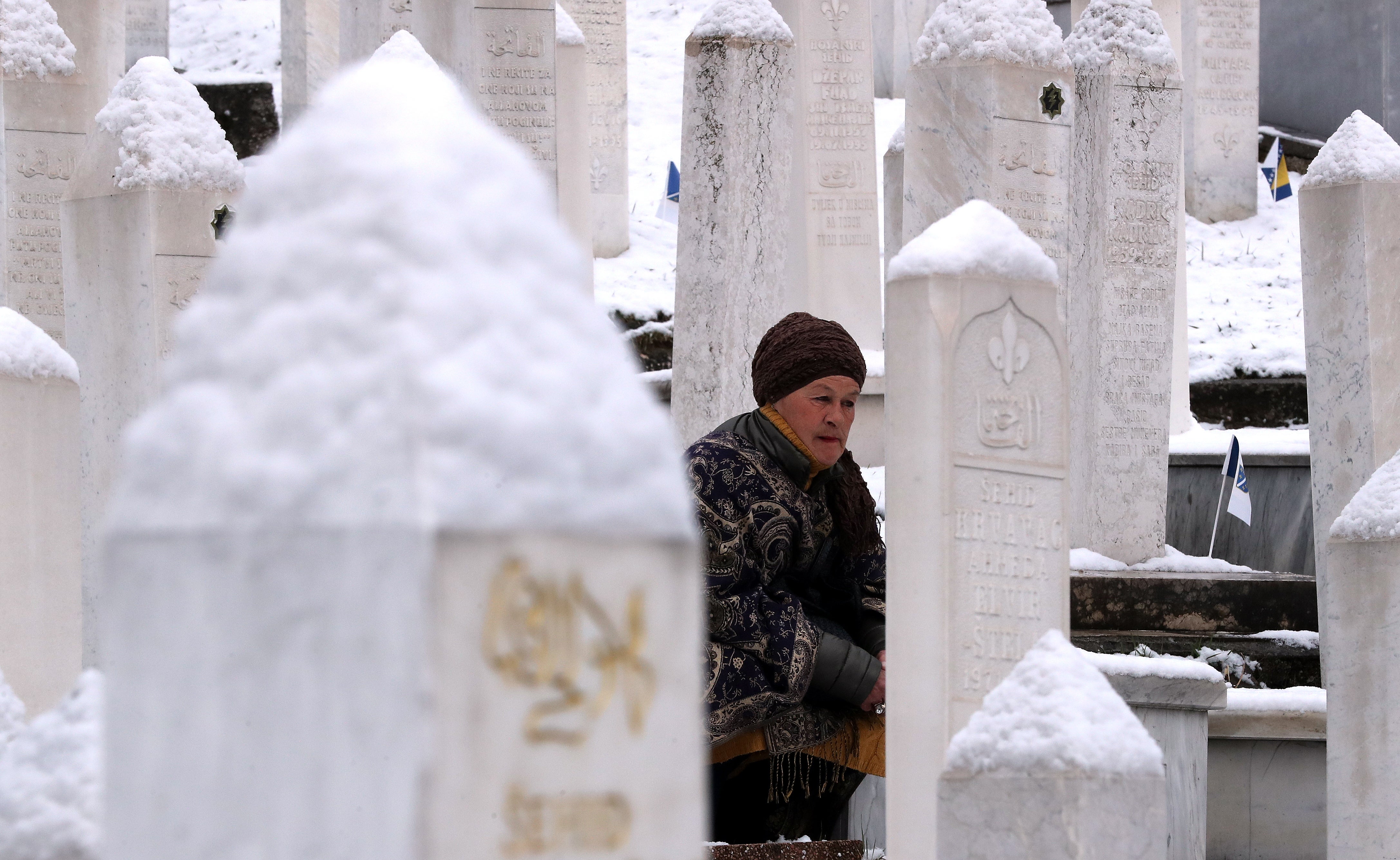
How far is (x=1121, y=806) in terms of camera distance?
2.86m

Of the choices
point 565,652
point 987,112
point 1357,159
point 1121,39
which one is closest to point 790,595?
A: point 565,652

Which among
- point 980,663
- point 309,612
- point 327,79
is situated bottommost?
point 980,663

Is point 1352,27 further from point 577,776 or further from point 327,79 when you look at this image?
point 577,776

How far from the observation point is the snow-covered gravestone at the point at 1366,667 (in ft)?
15.5

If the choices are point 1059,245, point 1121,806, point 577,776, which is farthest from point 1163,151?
point 577,776

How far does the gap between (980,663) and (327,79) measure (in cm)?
1177

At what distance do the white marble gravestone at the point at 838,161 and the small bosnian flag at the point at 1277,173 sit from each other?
5758 mm

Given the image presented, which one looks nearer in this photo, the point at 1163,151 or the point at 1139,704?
the point at 1139,704

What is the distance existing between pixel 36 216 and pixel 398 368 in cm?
883

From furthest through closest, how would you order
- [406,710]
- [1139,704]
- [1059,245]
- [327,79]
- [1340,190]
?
[327,79] < [1059,245] < [1340,190] < [1139,704] < [406,710]

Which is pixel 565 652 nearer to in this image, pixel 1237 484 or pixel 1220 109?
pixel 1237 484

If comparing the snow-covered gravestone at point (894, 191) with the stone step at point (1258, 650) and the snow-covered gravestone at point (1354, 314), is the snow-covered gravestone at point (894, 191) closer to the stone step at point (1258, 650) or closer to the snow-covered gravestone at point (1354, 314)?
the snow-covered gravestone at point (1354, 314)

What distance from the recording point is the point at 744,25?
8.80 metres

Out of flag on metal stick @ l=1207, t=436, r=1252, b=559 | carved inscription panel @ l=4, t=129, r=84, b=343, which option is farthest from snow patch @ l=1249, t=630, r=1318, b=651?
carved inscription panel @ l=4, t=129, r=84, b=343
